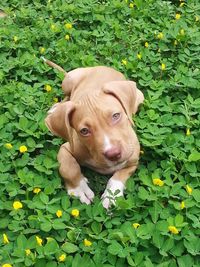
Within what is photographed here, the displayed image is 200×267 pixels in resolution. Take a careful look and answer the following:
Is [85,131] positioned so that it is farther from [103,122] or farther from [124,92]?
[124,92]

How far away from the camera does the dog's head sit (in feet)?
14.1

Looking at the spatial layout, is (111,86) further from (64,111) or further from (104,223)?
(104,223)

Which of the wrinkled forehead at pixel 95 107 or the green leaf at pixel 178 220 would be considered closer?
the green leaf at pixel 178 220

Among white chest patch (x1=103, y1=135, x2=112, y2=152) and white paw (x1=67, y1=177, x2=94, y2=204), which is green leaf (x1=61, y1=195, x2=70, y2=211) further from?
white chest patch (x1=103, y1=135, x2=112, y2=152)

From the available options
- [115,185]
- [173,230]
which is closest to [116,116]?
[115,185]

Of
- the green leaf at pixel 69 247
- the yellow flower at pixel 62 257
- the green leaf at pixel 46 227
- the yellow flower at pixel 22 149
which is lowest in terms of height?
the yellow flower at pixel 22 149

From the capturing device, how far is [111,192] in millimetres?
4512

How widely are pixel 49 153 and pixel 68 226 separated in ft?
3.02

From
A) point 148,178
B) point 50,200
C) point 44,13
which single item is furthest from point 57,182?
point 44,13

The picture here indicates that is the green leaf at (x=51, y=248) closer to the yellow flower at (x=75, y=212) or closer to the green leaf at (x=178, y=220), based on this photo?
the yellow flower at (x=75, y=212)

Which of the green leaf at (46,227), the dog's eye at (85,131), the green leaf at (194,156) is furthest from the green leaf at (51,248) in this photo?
the green leaf at (194,156)

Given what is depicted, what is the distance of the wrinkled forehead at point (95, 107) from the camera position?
171 inches

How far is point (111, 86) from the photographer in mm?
4555

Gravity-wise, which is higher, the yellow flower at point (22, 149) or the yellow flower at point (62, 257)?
the yellow flower at point (62, 257)
